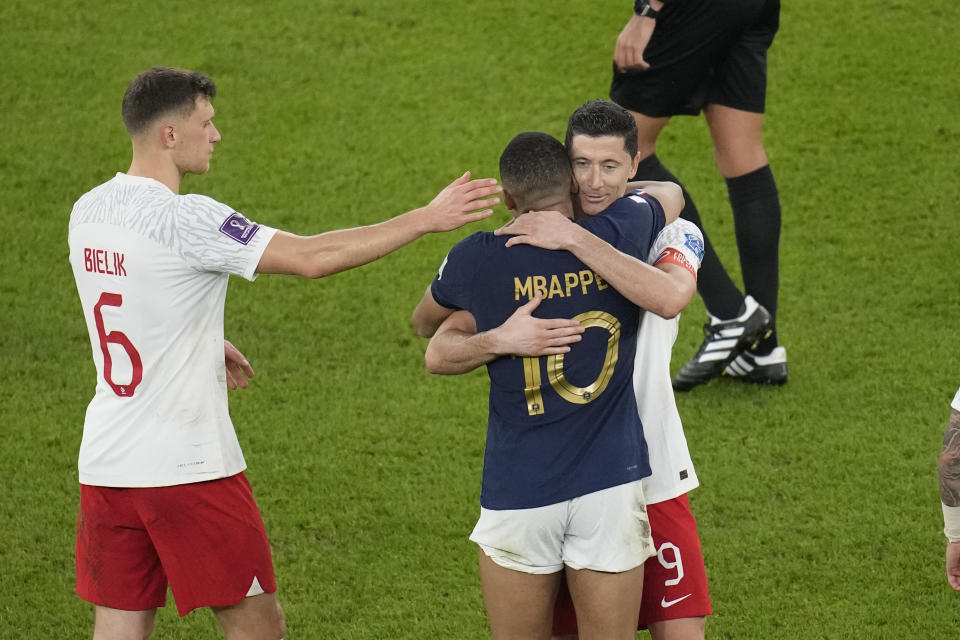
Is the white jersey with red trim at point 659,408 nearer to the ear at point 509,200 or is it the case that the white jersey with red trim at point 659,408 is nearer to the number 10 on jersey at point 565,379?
the number 10 on jersey at point 565,379

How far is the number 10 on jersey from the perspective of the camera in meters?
2.71

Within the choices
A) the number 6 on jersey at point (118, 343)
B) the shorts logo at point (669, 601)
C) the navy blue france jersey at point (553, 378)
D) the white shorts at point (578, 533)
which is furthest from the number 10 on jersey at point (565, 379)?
the number 6 on jersey at point (118, 343)

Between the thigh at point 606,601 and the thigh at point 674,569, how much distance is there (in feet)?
0.69

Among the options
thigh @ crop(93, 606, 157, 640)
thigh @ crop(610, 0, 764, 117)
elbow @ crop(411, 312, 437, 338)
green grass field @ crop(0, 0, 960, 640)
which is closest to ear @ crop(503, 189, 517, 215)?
elbow @ crop(411, 312, 437, 338)

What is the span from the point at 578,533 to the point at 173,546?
3.26ft

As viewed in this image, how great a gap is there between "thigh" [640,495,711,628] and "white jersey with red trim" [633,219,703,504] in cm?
5

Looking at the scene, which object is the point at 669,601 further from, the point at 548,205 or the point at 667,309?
the point at 548,205

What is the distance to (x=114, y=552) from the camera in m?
3.08

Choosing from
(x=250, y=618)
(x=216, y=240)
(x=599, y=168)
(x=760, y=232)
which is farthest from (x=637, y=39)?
(x=250, y=618)

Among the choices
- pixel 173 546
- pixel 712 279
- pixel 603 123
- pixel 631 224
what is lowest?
pixel 173 546

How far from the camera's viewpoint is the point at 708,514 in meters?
4.41

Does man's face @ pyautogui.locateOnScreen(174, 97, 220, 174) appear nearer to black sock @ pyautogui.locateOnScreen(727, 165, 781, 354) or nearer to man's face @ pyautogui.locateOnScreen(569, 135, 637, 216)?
man's face @ pyautogui.locateOnScreen(569, 135, 637, 216)

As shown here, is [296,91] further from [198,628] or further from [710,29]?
[198,628]

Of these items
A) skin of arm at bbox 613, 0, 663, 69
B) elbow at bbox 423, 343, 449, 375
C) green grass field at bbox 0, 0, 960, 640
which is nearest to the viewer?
elbow at bbox 423, 343, 449, 375
